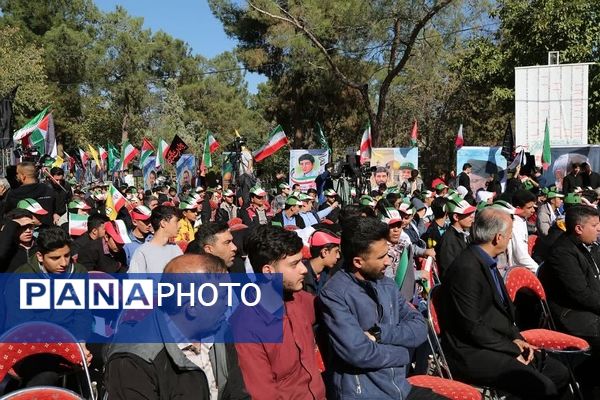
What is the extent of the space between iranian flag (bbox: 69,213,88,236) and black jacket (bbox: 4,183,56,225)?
1.08 ft

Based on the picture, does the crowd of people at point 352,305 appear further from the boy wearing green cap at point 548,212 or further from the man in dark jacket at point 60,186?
the man in dark jacket at point 60,186

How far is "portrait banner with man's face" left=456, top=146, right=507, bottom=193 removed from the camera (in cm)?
1869

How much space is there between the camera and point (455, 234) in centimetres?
693

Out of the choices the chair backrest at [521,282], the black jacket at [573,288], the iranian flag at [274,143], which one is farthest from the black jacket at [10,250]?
the iranian flag at [274,143]

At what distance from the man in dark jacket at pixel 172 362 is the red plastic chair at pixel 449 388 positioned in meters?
1.64

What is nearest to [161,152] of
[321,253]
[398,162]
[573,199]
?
[398,162]

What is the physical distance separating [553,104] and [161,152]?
1171 cm

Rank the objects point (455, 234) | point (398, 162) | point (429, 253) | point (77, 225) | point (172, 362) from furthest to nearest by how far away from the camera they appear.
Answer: point (398, 162)
point (77, 225)
point (429, 253)
point (455, 234)
point (172, 362)

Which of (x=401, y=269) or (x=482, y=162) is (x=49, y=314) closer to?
(x=401, y=269)

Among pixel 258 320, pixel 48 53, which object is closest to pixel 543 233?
pixel 258 320

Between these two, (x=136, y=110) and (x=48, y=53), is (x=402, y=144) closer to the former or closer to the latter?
(x=136, y=110)
